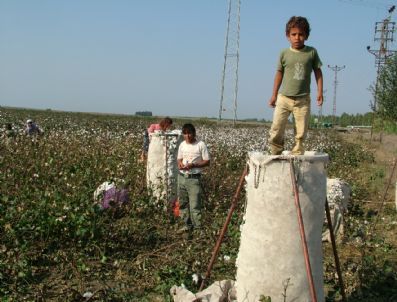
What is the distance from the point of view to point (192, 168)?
721 centimetres

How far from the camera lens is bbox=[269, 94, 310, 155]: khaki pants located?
4.71 metres

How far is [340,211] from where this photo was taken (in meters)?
8.22

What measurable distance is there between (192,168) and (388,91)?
23665 millimetres

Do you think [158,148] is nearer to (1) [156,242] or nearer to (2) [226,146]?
(1) [156,242]

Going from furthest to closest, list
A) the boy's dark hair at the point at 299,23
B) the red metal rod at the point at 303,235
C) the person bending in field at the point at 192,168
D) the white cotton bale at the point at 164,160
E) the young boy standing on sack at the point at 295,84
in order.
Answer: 1. the white cotton bale at the point at 164,160
2. the person bending in field at the point at 192,168
3. the young boy standing on sack at the point at 295,84
4. the boy's dark hair at the point at 299,23
5. the red metal rod at the point at 303,235

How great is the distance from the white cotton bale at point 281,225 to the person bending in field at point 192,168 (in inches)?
120

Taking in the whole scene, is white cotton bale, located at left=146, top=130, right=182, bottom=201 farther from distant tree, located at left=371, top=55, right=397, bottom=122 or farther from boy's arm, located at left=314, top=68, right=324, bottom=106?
distant tree, located at left=371, top=55, right=397, bottom=122

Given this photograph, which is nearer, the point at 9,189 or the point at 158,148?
the point at 9,189

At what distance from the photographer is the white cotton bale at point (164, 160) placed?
28.6ft

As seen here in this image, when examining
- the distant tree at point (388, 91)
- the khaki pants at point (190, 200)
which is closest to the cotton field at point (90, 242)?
the khaki pants at point (190, 200)

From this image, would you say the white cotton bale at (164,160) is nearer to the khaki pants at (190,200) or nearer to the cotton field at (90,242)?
the cotton field at (90,242)

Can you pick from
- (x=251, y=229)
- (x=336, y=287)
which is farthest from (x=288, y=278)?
(x=336, y=287)

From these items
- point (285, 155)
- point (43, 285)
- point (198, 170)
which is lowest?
point (43, 285)

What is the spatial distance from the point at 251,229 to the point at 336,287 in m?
1.71
